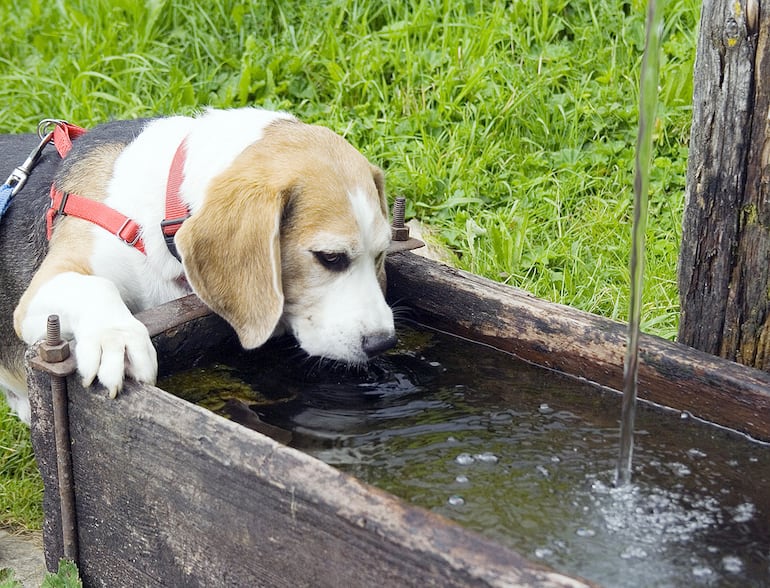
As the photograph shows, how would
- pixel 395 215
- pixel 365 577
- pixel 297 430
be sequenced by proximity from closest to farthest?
pixel 365 577, pixel 297 430, pixel 395 215

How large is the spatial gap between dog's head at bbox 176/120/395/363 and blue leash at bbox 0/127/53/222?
87 cm

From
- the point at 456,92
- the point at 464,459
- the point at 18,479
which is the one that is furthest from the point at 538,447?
the point at 456,92

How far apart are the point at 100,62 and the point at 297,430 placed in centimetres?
346

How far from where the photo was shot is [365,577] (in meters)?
2.13

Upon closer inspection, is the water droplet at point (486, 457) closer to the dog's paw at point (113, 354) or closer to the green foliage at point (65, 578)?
the dog's paw at point (113, 354)

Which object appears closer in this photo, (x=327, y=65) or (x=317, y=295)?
(x=317, y=295)

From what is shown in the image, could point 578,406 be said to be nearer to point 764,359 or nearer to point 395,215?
point 764,359

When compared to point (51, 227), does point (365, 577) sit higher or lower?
lower

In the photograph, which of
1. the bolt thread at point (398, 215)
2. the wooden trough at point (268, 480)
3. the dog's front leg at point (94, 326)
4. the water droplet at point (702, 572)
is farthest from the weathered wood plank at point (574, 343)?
the dog's front leg at point (94, 326)

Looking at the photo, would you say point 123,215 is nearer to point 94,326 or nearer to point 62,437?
point 94,326

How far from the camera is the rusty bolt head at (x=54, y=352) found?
8.47 ft

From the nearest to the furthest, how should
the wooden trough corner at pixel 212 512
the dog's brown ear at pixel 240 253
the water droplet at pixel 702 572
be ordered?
the wooden trough corner at pixel 212 512 → the water droplet at pixel 702 572 → the dog's brown ear at pixel 240 253

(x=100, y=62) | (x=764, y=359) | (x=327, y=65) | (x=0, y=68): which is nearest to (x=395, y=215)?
(x=764, y=359)

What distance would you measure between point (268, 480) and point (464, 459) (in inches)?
23.5
